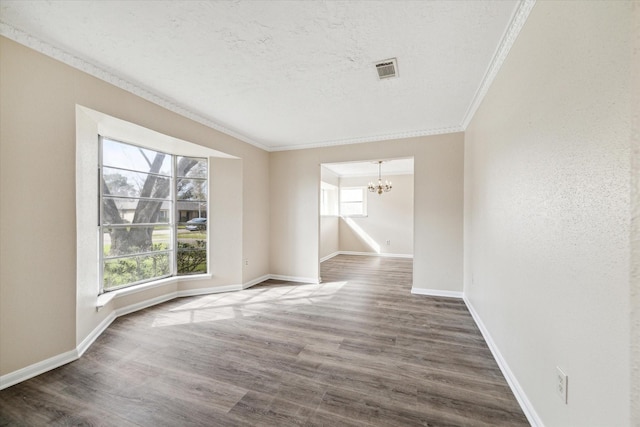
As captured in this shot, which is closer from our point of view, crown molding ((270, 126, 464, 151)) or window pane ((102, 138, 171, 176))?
window pane ((102, 138, 171, 176))

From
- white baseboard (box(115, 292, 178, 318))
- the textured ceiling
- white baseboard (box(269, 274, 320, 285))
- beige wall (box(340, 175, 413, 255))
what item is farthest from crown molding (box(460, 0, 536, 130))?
white baseboard (box(115, 292, 178, 318))

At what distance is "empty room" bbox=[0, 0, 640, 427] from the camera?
100 centimetres

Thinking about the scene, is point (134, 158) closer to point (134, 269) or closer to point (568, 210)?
point (134, 269)

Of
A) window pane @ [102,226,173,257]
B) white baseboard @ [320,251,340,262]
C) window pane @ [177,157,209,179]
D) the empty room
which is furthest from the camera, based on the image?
white baseboard @ [320,251,340,262]

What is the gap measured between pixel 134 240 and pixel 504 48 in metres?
4.48

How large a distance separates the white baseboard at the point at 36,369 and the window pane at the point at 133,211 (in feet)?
4.77

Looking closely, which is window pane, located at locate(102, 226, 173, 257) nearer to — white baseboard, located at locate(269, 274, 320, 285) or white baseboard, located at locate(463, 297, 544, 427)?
white baseboard, located at locate(269, 274, 320, 285)

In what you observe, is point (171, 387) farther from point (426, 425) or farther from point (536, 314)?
point (536, 314)

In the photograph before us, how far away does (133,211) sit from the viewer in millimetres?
3219

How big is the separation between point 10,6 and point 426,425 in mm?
3747

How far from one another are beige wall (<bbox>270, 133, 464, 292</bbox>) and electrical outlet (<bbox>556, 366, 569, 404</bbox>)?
2655 mm

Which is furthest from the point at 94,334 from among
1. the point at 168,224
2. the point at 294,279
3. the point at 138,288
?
the point at 294,279

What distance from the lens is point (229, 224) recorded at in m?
4.05

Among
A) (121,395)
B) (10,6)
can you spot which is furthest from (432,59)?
(121,395)
